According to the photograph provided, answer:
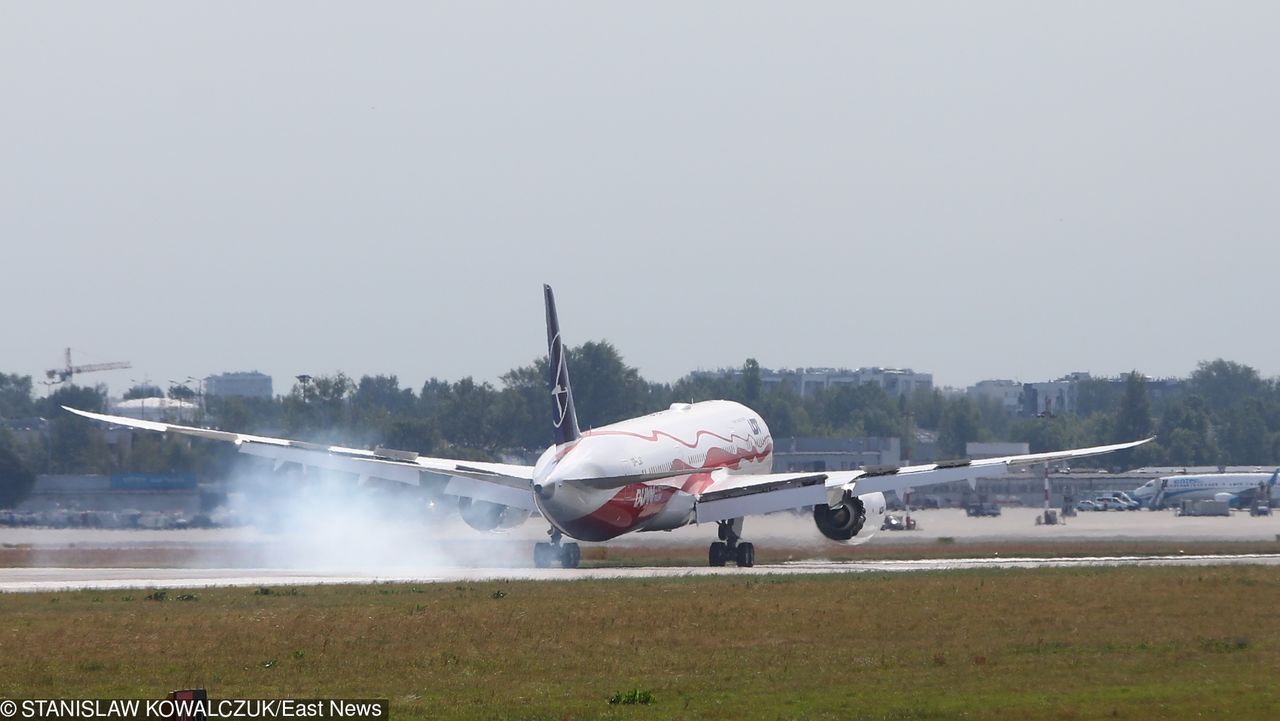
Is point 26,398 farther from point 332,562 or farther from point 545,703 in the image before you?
point 545,703

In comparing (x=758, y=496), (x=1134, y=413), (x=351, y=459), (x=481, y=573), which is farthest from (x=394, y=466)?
(x=1134, y=413)

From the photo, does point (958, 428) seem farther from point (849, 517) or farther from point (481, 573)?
point (481, 573)

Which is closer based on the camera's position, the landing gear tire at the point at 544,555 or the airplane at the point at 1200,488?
the landing gear tire at the point at 544,555

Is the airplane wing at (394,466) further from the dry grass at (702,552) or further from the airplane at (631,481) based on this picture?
the dry grass at (702,552)

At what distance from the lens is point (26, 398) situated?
6014 inches

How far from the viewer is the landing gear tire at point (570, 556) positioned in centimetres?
5681

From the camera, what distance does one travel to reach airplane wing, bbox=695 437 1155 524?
5488 cm

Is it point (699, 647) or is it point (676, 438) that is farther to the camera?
point (676, 438)

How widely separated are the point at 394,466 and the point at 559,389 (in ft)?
20.2

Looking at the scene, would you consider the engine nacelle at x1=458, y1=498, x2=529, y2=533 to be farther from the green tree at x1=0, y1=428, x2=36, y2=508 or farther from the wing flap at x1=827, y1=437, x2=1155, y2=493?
the green tree at x1=0, y1=428, x2=36, y2=508

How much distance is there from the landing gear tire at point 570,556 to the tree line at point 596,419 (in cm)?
4134

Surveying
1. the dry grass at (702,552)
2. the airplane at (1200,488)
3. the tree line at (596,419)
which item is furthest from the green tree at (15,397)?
the airplane at (1200,488)

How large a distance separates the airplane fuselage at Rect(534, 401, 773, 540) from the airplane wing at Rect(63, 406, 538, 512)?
207 cm

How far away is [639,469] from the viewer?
180 ft
